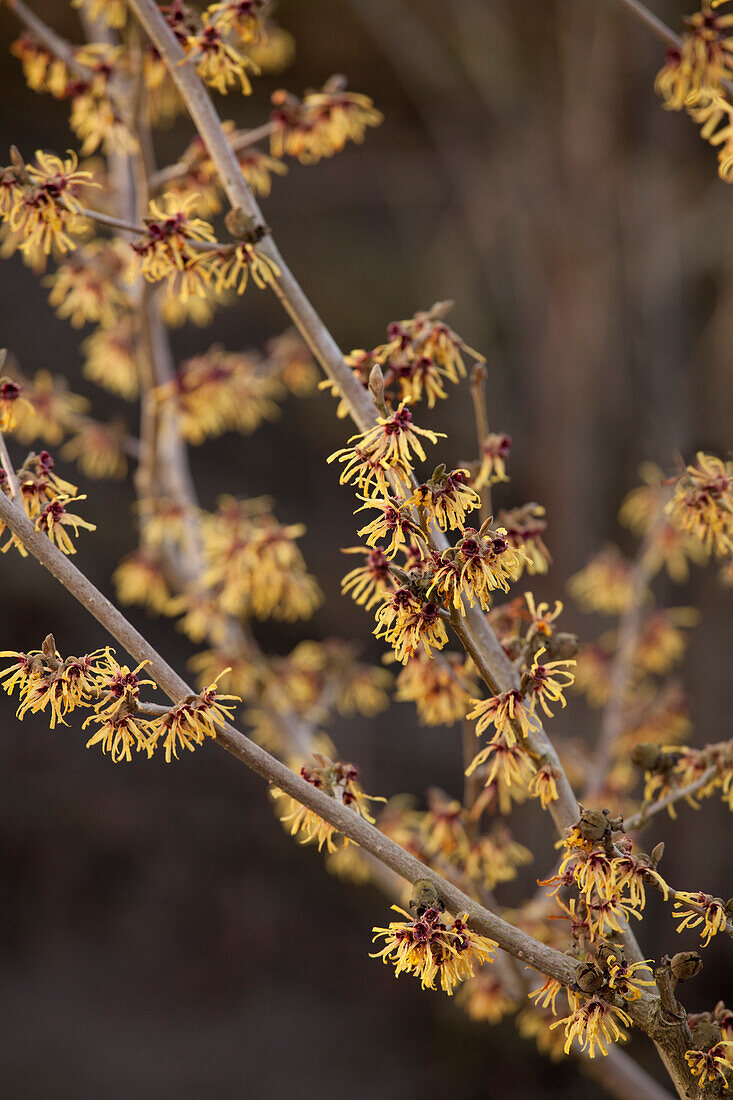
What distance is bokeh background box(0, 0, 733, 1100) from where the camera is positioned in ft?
9.72

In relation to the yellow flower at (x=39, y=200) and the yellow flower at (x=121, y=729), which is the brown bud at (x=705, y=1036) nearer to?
the yellow flower at (x=121, y=729)

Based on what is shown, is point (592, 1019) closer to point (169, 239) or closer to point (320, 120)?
point (169, 239)

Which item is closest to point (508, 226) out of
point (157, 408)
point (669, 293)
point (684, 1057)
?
point (669, 293)

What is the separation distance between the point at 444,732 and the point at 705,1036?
382 cm

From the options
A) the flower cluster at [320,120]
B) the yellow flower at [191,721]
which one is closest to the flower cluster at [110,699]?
the yellow flower at [191,721]

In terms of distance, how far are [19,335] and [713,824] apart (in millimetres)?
4357

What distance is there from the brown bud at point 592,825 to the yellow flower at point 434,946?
0.12 metres

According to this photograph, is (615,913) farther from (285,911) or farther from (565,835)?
(285,911)

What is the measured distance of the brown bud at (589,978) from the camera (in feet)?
2.40

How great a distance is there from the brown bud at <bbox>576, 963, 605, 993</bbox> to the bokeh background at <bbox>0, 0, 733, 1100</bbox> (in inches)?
88.4

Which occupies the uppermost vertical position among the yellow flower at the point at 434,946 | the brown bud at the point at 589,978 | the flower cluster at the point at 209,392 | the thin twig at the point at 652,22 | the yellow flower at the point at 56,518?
the thin twig at the point at 652,22

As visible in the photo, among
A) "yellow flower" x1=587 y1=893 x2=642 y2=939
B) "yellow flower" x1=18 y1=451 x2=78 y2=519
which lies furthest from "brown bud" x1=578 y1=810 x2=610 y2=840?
"yellow flower" x1=18 y1=451 x2=78 y2=519

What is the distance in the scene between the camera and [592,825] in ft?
2.41

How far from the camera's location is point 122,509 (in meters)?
5.09
